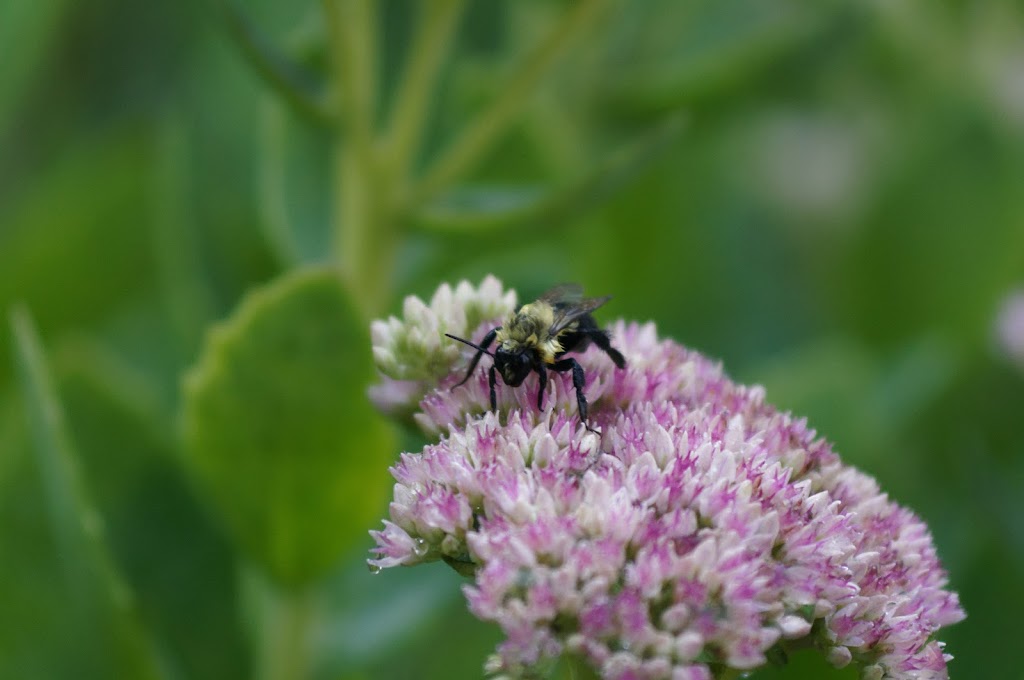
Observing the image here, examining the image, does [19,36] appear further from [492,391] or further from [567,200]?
[492,391]

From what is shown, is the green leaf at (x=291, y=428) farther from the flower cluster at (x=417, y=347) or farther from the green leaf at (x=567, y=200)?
the green leaf at (x=567, y=200)

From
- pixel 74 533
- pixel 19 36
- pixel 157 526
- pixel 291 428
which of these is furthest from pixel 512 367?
pixel 19 36

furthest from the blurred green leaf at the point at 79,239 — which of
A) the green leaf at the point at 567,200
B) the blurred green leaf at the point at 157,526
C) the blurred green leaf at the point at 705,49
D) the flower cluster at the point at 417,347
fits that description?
the flower cluster at the point at 417,347

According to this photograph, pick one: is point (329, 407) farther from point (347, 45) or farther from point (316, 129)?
point (316, 129)

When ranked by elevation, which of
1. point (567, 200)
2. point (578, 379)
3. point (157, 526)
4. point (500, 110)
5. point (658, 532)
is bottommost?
point (658, 532)

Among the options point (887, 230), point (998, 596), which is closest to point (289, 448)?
point (998, 596)

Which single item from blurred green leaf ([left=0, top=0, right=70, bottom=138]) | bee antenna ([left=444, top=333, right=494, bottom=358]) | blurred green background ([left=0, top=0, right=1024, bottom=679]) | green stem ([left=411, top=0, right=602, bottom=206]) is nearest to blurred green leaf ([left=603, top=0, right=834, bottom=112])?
blurred green background ([left=0, top=0, right=1024, bottom=679])
